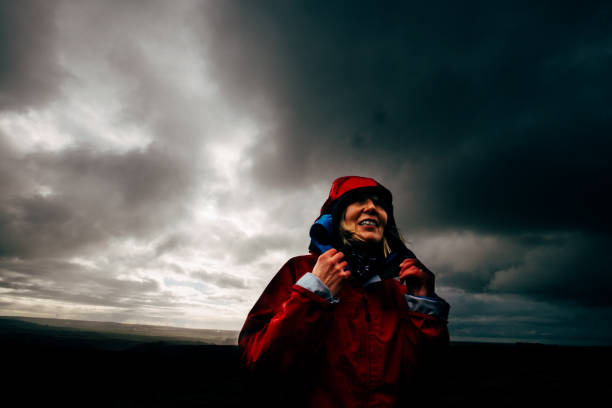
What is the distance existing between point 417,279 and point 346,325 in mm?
829

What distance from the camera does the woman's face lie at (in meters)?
2.77

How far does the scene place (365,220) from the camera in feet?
9.33

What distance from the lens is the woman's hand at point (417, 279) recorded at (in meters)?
2.52

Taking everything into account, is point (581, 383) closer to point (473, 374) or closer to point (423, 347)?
point (473, 374)

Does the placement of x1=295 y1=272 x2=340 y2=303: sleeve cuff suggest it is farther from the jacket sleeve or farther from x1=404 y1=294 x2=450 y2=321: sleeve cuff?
x1=404 y1=294 x2=450 y2=321: sleeve cuff

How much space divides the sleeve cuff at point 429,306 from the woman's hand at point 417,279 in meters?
0.09

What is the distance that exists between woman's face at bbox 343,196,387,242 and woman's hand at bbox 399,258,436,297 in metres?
0.40

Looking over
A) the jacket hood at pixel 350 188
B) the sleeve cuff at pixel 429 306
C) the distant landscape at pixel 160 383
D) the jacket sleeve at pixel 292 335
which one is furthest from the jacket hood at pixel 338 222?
the distant landscape at pixel 160 383

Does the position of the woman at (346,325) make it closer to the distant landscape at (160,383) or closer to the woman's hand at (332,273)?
the woman's hand at (332,273)

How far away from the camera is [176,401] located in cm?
1070

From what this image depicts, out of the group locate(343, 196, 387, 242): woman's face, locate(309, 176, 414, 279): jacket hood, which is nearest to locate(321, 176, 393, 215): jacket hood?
locate(309, 176, 414, 279): jacket hood

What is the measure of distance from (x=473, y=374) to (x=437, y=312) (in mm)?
22860

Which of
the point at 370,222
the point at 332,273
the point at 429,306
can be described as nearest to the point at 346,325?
the point at 332,273

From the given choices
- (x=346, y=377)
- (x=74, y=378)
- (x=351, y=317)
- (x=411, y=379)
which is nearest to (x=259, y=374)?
(x=346, y=377)
